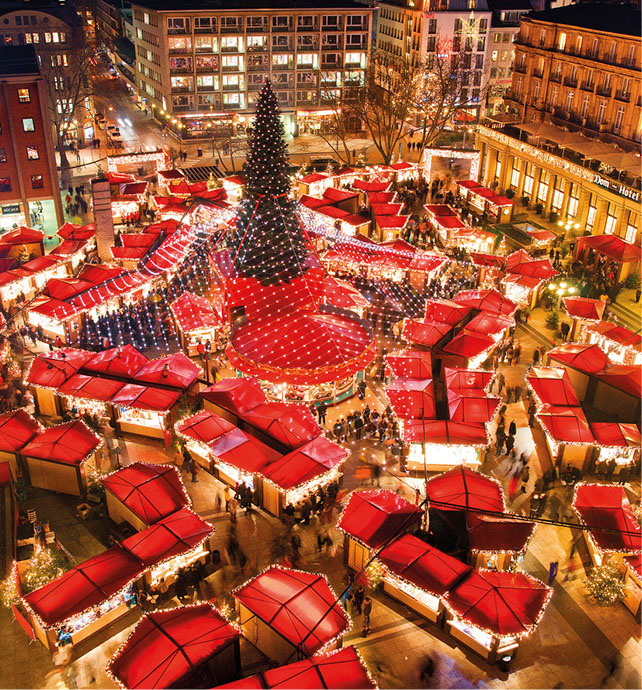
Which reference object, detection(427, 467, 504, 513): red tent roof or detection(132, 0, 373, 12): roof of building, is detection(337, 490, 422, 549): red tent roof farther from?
detection(132, 0, 373, 12): roof of building

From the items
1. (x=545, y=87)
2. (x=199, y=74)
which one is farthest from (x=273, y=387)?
(x=199, y=74)

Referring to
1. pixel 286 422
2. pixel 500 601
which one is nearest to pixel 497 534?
pixel 500 601

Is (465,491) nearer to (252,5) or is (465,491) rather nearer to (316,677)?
(316,677)

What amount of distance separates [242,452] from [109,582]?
22.3 ft

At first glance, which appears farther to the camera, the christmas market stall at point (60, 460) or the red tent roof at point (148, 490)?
the christmas market stall at point (60, 460)

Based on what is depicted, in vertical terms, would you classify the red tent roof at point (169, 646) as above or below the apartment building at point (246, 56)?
below

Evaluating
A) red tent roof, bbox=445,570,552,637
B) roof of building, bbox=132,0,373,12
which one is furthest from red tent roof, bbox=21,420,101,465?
A: roof of building, bbox=132,0,373,12

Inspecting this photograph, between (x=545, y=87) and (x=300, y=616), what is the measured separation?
A: 50568 millimetres

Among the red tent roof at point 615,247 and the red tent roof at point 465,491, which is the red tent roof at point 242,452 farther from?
the red tent roof at point 615,247

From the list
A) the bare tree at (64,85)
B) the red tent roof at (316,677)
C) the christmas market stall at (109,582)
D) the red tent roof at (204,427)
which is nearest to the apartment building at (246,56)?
the bare tree at (64,85)

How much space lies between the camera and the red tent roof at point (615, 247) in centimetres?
4147

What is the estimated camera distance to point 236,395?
28781 mm

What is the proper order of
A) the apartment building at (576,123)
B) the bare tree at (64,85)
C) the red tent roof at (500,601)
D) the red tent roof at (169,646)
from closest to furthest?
the red tent roof at (169,646), the red tent roof at (500,601), the apartment building at (576,123), the bare tree at (64,85)

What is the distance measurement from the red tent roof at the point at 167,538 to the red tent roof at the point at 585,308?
21.5 metres
